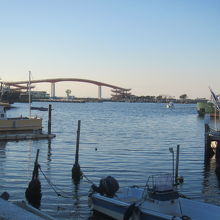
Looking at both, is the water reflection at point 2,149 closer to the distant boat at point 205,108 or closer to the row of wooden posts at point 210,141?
the row of wooden posts at point 210,141

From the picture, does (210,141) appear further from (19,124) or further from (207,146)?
(19,124)

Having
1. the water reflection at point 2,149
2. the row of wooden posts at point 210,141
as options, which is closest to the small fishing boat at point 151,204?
the row of wooden posts at point 210,141

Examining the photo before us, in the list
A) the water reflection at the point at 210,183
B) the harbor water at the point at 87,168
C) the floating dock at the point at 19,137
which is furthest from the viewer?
the floating dock at the point at 19,137

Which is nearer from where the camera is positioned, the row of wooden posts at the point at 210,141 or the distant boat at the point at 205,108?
the row of wooden posts at the point at 210,141

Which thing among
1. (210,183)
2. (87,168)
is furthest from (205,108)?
(210,183)

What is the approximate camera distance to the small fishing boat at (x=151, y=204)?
1107 cm

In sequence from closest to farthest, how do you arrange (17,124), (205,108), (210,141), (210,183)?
(210,183), (210,141), (17,124), (205,108)

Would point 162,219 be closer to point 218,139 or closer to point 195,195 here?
point 195,195

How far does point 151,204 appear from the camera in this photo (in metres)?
11.7

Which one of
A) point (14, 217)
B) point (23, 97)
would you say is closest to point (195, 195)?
point (14, 217)

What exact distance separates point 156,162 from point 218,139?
3.91m

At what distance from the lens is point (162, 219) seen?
10336 millimetres

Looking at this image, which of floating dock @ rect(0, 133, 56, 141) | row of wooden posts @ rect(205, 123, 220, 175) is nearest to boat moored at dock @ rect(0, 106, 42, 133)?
floating dock @ rect(0, 133, 56, 141)

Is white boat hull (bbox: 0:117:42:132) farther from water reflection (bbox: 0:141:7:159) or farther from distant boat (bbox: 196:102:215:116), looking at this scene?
distant boat (bbox: 196:102:215:116)
